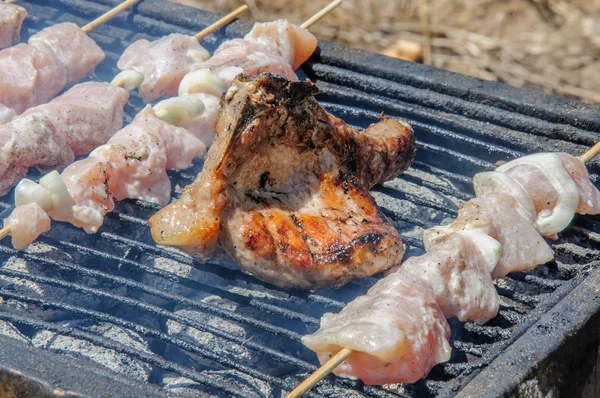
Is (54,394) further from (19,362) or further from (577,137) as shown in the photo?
(577,137)

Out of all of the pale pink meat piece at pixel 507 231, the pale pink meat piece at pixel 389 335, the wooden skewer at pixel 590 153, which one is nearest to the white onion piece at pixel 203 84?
the pale pink meat piece at pixel 507 231

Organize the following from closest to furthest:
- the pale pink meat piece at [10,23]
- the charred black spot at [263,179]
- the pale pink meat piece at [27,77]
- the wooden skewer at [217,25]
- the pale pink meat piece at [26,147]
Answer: the charred black spot at [263,179] → the pale pink meat piece at [26,147] → the pale pink meat piece at [27,77] → the pale pink meat piece at [10,23] → the wooden skewer at [217,25]

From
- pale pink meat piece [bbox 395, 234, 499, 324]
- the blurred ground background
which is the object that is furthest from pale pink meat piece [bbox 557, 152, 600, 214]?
the blurred ground background

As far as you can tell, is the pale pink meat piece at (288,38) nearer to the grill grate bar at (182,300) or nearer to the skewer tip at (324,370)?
the grill grate bar at (182,300)

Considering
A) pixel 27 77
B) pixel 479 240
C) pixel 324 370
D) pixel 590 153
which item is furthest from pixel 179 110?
pixel 590 153

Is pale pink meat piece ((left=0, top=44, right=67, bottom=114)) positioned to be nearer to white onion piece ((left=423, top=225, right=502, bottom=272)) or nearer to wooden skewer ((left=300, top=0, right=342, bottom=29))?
wooden skewer ((left=300, top=0, right=342, bottom=29))

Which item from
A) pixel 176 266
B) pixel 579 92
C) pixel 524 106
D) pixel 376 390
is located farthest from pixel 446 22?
pixel 376 390
